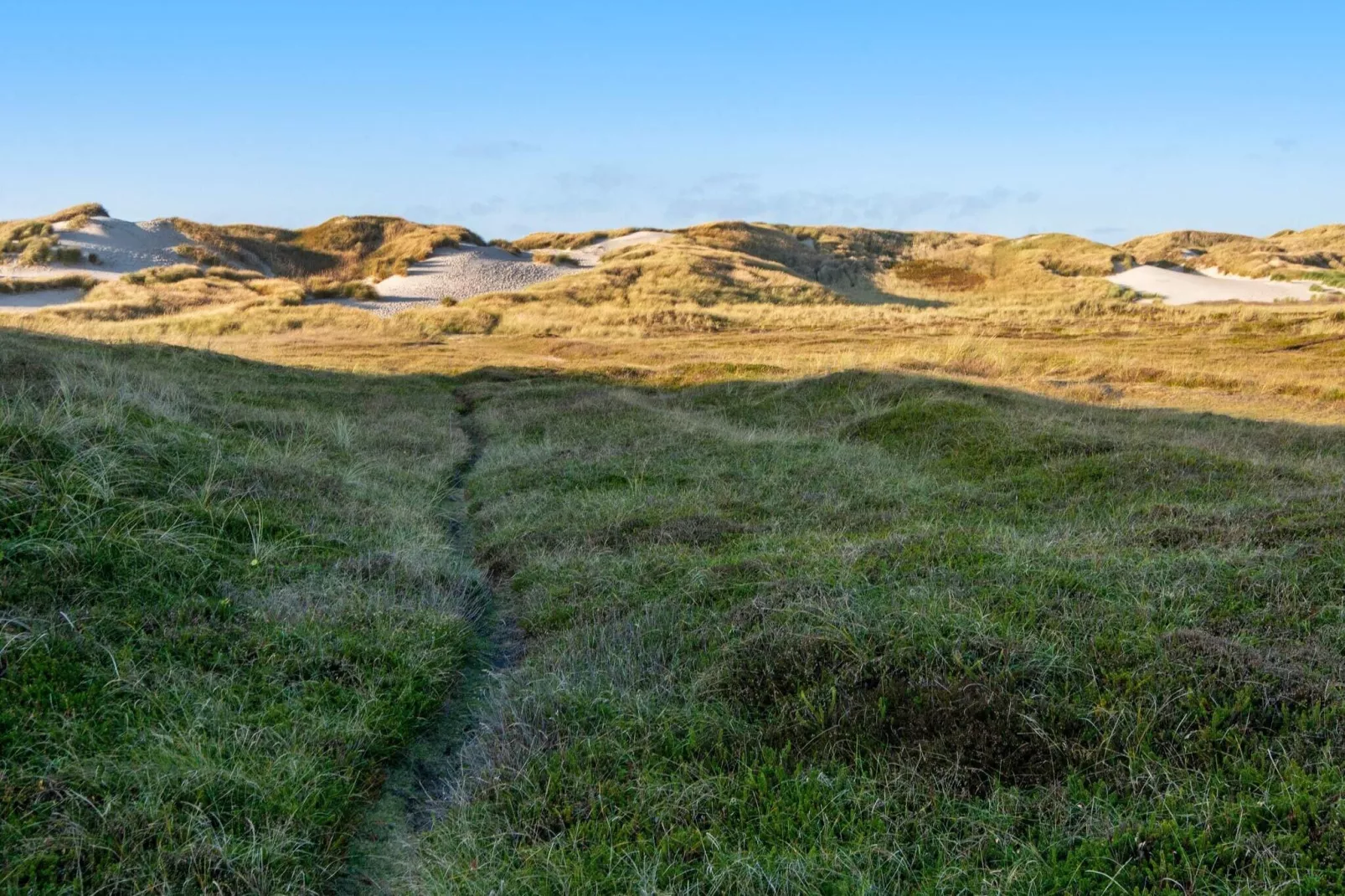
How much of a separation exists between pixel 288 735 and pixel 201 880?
47.1 inches

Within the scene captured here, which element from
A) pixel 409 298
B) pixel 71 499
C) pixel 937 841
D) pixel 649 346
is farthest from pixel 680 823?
pixel 409 298

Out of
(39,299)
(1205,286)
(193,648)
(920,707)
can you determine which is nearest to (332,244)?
(39,299)

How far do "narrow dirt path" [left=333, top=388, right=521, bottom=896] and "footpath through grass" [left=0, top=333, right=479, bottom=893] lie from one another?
0.33ft

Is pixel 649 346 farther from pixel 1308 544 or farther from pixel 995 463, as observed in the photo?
pixel 1308 544

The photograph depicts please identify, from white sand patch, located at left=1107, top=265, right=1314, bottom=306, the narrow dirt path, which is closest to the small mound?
the narrow dirt path

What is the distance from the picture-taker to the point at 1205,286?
63.6m

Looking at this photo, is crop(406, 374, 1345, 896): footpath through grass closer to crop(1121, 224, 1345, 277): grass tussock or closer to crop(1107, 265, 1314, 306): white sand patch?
crop(1107, 265, 1314, 306): white sand patch

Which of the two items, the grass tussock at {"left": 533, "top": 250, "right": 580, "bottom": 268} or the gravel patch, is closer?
the gravel patch

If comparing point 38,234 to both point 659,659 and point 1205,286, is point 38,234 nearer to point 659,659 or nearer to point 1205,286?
point 659,659

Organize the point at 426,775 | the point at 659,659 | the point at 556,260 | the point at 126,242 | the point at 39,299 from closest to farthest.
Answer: the point at 426,775
the point at 659,659
the point at 39,299
the point at 126,242
the point at 556,260

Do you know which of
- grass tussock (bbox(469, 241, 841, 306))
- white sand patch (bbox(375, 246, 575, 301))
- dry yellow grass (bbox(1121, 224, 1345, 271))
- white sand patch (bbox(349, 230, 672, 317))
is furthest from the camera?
dry yellow grass (bbox(1121, 224, 1345, 271))

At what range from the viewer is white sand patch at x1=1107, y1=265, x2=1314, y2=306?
57.8 meters

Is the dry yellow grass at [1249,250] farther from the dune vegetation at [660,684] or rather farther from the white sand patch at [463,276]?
the dune vegetation at [660,684]

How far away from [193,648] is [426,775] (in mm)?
1883
